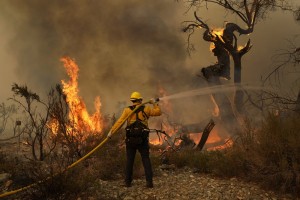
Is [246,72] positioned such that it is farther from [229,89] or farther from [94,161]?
[94,161]

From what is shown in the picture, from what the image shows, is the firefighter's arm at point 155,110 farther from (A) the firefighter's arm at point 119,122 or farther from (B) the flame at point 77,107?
(B) the flame at point 77,107

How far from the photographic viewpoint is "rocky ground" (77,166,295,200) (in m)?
6.42

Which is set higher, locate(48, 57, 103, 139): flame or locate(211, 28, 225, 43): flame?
locate(211, 28, 225, 43): flame

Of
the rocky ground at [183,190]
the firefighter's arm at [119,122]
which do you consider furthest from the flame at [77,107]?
the rocky ground at [183,190]

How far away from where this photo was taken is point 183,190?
22.4ft

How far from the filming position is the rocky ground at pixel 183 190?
21.1ft

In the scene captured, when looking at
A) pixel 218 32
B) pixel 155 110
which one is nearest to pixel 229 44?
pixel 218 32

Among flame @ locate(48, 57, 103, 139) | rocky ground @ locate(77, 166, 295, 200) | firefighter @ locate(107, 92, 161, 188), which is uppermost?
flame @ locate(48, 57, 103, 139)

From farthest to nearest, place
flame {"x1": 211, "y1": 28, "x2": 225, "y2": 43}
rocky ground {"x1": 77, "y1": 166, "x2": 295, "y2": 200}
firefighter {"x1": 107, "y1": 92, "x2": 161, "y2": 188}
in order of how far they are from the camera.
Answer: flame {"x1": 211, "y1": 28, "x2": 225, "y2": 43} < firefighter {"x1": 107, "y1": 92, "x2": 161, "y2": 188} < rocky ground {"x1": 77, "y1": 166, "x2": 295, "y2": 200}

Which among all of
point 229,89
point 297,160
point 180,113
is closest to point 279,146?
point 297,160

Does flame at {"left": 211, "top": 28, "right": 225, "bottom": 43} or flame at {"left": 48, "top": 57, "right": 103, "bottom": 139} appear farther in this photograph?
flame at {"left": 211, "top": 28, "right": 225, "bottom": 43}

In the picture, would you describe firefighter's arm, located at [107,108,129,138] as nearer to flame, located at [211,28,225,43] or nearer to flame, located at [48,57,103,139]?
flame, located at [48,57,103,139]

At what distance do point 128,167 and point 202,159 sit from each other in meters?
2.37

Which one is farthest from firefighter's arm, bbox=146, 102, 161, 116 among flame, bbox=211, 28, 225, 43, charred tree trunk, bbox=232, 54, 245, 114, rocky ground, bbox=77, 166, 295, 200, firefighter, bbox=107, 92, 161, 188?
flame, bbox=211, 28, 225, 43
